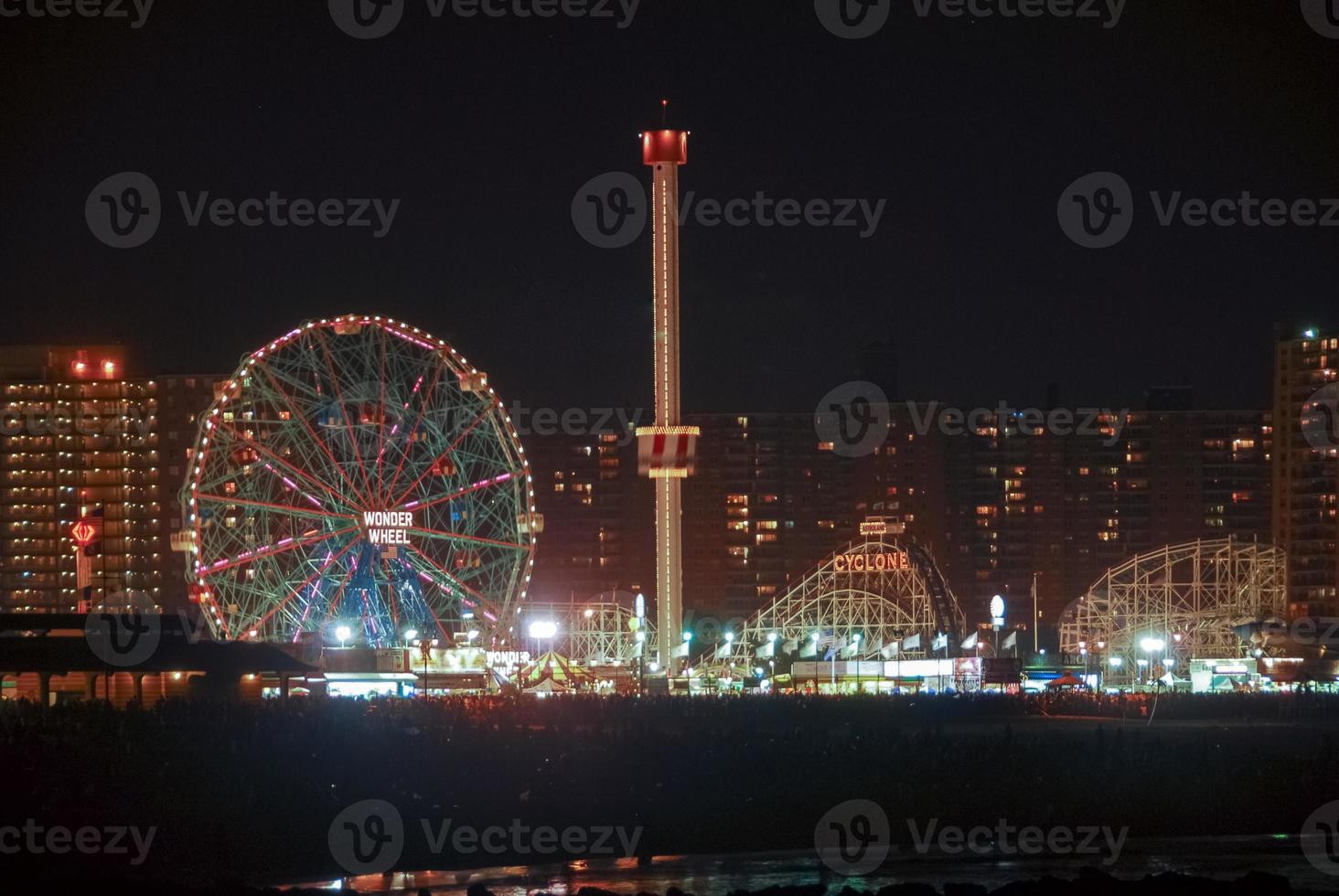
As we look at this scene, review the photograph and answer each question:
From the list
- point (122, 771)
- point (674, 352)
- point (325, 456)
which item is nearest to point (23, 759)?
point (122, 771)

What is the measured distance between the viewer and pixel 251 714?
56344 millimetres
